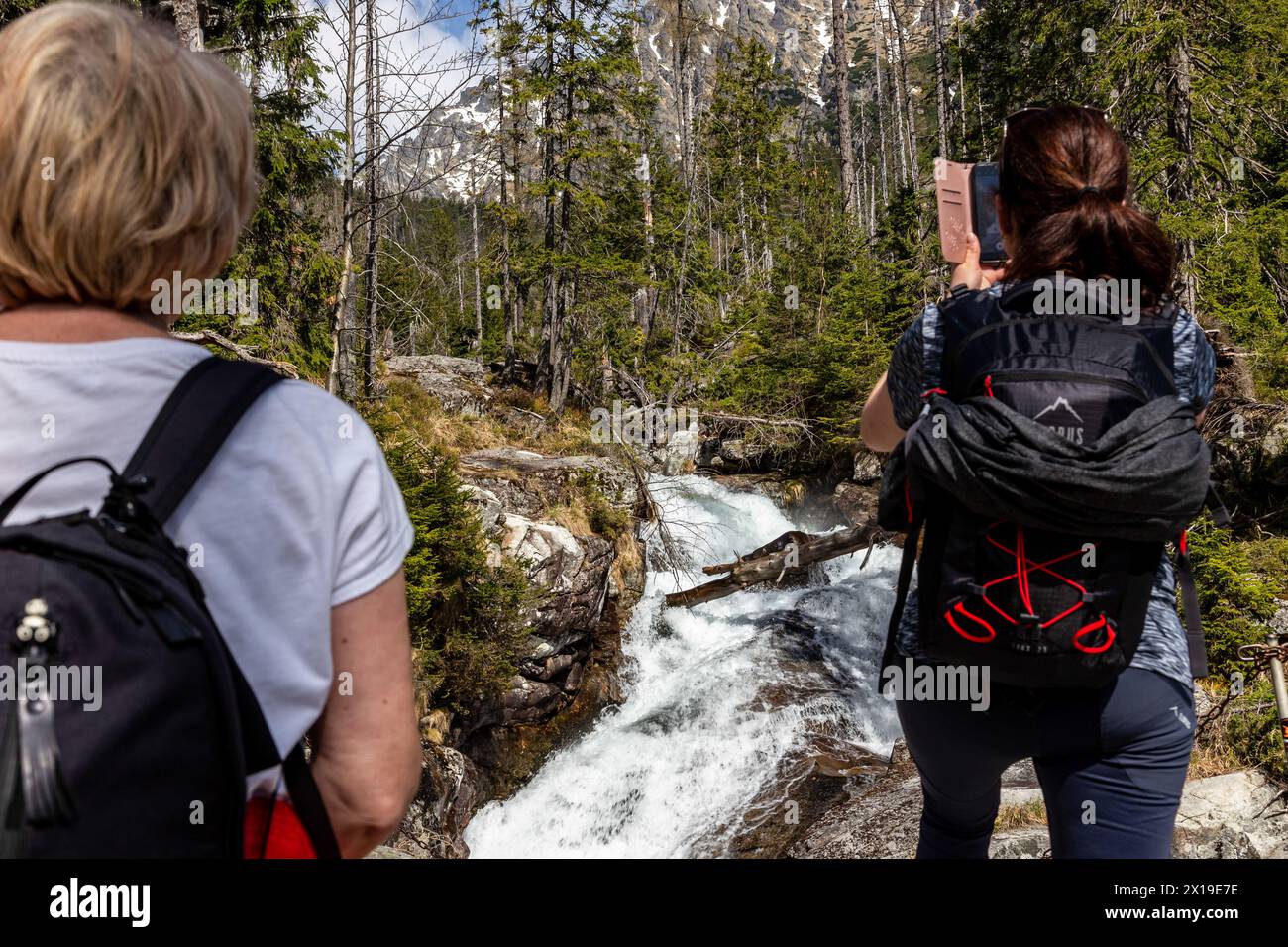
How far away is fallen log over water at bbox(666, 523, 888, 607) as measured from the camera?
1253 centimetres

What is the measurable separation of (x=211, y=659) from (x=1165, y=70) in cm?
1100

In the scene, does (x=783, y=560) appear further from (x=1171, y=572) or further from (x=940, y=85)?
(x=940, y=85)

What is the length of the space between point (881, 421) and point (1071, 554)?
64 centimetres

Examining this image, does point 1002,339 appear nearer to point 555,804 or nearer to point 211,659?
point 211,659

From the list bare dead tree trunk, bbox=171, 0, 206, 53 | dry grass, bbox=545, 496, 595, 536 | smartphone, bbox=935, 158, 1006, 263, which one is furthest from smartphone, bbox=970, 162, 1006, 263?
dry grass, bbox=545, 496, 595, 536

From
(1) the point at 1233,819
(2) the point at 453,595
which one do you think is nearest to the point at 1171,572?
(1) the point at 1233,819

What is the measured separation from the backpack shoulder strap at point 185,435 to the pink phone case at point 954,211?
67.5 inches

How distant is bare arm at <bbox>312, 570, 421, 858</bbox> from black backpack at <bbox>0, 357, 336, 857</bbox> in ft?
0.56

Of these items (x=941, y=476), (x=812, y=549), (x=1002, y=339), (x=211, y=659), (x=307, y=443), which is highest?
(x=1002, y=339)

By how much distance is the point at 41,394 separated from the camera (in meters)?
1.01

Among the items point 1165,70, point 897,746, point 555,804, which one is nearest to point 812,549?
point 897,746

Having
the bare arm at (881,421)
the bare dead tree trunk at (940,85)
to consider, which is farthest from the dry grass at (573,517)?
the bare dead tree trunk at (940,85)

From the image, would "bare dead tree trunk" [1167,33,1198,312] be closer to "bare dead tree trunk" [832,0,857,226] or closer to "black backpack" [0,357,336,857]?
"black backpack" [0,357,336,857]

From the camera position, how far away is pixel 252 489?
41.4 inches
